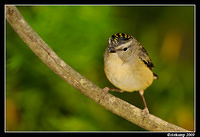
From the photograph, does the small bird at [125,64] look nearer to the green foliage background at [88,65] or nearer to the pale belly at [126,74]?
the pale belly at [126,74]

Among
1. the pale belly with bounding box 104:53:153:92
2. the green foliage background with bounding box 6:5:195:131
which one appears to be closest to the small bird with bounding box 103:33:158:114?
the pale belly with bounding box 104:53:153:92

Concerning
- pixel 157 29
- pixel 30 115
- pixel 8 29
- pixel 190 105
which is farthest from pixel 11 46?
pixel 190 105

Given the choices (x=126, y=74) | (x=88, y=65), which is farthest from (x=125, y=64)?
(x=88, y=65)

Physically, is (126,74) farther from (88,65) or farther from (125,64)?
(88,65)

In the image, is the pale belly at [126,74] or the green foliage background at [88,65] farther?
the green foliage background at [88,65]

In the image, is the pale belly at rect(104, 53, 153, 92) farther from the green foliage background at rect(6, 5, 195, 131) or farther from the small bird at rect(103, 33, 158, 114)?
the green foliage background at rect(6, 5, 195, 131)

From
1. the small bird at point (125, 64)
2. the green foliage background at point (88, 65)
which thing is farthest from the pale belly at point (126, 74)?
the green foliage background at point (88, 65)
